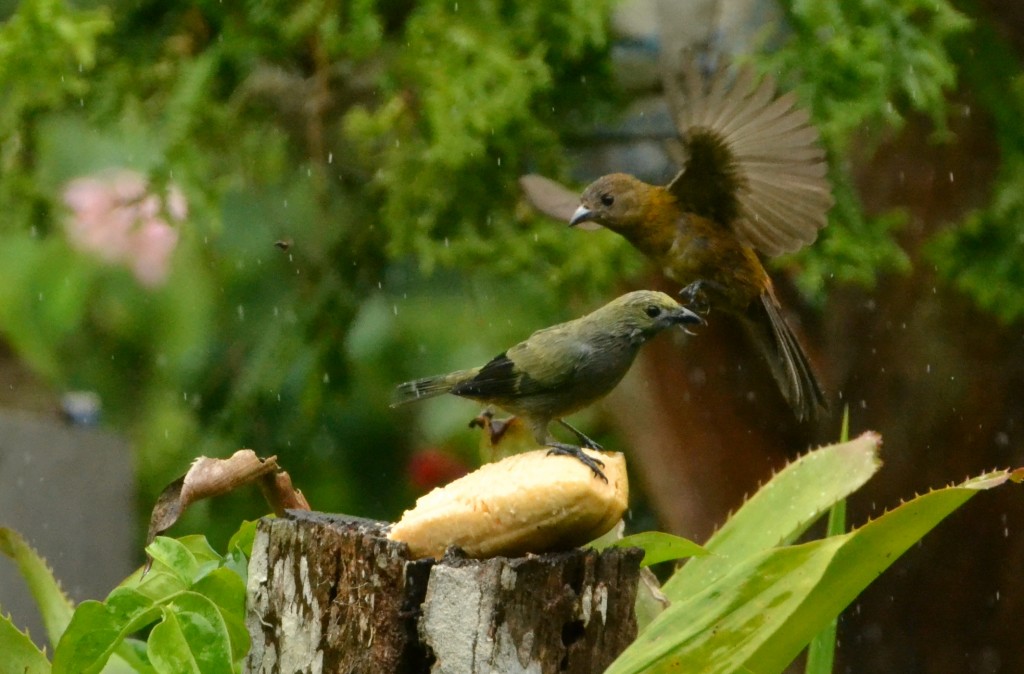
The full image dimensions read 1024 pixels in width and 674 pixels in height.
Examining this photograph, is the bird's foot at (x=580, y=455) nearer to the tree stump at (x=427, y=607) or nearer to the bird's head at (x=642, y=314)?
the tree stump at (x=427, y=607)

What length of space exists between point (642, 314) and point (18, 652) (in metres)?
0.92

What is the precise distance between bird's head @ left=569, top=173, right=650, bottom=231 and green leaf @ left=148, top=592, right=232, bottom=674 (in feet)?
3.96

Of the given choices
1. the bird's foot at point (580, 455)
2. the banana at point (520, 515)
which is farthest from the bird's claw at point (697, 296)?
the banana at point (520, 515)

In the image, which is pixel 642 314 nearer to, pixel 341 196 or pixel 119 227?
pixel 341 196

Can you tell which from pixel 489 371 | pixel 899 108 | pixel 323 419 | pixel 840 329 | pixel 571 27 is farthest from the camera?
pixel 323 419

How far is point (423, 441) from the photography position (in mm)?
3854

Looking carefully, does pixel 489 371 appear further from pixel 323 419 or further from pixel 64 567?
pixel 64 567

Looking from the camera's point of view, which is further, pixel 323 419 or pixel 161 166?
pixel 323 419

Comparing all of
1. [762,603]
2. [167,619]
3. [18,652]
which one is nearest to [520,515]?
[762,603]

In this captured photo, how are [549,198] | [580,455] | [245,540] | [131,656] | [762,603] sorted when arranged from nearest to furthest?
[762,603] → [580,455] → [245,540] → [131,656] → [549,198]

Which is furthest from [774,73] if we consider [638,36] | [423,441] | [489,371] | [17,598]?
[17,598]

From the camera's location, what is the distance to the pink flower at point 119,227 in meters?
3.35

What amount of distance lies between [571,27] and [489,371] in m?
1.08

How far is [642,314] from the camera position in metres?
1.87
